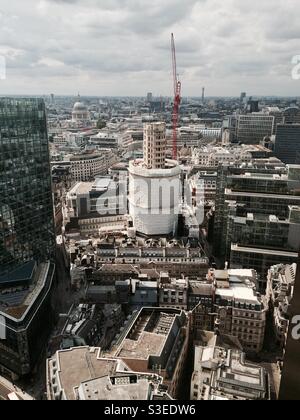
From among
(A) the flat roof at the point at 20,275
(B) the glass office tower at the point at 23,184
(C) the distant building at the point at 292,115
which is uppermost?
(C) the distant building at the point at 292,115

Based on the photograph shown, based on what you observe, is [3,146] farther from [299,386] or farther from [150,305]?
[299,386]

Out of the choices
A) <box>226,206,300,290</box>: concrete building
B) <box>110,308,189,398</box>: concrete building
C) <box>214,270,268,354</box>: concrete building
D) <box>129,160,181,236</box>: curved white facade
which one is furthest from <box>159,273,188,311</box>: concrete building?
<box>129,160,181,236</box>: curved white facade

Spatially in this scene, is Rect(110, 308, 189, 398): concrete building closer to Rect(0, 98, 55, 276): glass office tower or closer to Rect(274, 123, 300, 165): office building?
Rect(0, 98, 55, 276): glass office tower

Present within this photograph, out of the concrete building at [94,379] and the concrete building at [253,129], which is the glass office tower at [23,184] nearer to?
the concrete building at [94,379]

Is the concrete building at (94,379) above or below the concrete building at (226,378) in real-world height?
above

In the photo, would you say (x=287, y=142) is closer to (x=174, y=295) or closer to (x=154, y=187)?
(x=154, y=187)

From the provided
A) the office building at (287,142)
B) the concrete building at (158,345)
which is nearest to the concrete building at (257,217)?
the concrete building at (158,345)
